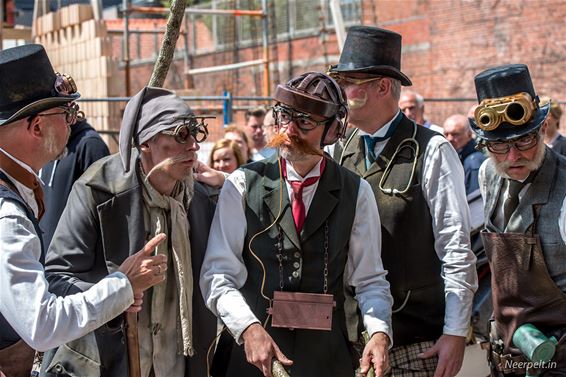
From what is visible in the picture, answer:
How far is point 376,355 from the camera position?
3.42 m

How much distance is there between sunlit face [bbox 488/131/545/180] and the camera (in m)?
3.94

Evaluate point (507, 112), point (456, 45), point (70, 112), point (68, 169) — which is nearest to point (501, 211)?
point (507, 112)

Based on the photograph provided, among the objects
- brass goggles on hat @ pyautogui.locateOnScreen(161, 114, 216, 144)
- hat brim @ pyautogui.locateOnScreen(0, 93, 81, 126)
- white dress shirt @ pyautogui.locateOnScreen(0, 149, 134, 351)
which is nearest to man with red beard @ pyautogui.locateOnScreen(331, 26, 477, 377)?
brass goggles on hat @ pyautogui.locateOnScreen(161, 114, 216, 144)

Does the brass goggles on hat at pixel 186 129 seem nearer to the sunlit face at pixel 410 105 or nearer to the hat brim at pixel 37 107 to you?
the hat brim at pixel 37 107

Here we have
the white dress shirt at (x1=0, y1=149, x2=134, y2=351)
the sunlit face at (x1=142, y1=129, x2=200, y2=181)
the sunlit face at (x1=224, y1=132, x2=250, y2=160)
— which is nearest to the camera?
the white dress shirt at (x1=0, y1=149, x2=134, y2=351)

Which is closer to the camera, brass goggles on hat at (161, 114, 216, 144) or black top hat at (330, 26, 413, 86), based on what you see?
brass goggles on hat at (161, 114, 216, 144)

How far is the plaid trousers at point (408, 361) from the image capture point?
400 cm

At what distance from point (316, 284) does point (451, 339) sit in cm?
73

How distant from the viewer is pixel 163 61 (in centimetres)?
409

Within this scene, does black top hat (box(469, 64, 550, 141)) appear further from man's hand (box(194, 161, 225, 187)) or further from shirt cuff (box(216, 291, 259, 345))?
shirt cuff (box(216, 291, 259, 345))

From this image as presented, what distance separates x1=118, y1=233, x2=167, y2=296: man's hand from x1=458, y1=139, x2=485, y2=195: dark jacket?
13.4 feet

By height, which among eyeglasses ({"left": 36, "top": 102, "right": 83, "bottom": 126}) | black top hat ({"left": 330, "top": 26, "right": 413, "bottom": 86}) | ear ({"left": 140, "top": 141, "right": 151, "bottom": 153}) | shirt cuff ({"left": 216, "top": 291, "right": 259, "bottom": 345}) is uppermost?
black top hat ({"left": 330, "top": 26, "right": 413, "bottom": 86})

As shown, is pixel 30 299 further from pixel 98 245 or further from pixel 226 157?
pixel 226 157

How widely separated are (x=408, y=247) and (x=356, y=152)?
563 mm
